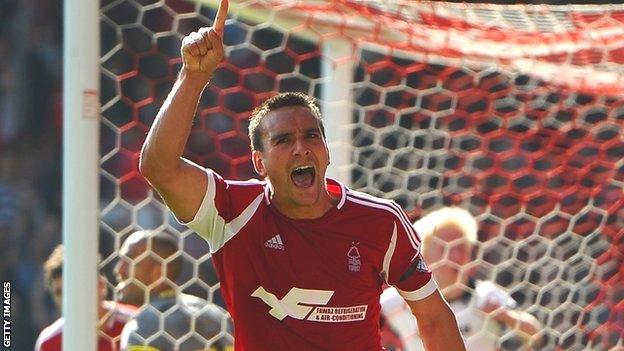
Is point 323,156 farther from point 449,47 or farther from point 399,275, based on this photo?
point 449,47

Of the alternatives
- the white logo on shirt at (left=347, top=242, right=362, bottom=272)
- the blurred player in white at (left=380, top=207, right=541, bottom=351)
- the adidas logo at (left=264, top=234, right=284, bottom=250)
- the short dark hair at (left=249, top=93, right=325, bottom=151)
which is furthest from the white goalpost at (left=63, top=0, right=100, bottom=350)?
the blurred player in white at (left=380, top=207, right=541, bottom=351)

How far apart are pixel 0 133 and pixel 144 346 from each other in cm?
392

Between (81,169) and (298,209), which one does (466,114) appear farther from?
(298,209)

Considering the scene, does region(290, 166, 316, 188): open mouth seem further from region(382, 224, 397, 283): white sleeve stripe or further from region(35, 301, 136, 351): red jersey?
region(35, 301, 136, 351): red jersey

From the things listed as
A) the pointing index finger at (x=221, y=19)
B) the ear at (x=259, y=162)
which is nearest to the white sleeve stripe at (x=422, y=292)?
the ear at (x=259, y=162)

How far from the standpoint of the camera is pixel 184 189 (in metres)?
2.65

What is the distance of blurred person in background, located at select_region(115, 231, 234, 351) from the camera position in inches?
158

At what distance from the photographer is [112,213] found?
6730mm

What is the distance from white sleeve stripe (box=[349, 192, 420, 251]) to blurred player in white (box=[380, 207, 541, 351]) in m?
1.54

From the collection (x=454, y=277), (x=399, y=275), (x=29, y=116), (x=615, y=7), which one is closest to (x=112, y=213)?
(x=29, y=116)

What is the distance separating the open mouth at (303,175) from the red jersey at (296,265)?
99mm

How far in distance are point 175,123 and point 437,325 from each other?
84 cm

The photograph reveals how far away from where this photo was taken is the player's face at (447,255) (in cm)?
446

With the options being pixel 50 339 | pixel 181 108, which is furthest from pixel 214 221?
pixel 50 339
